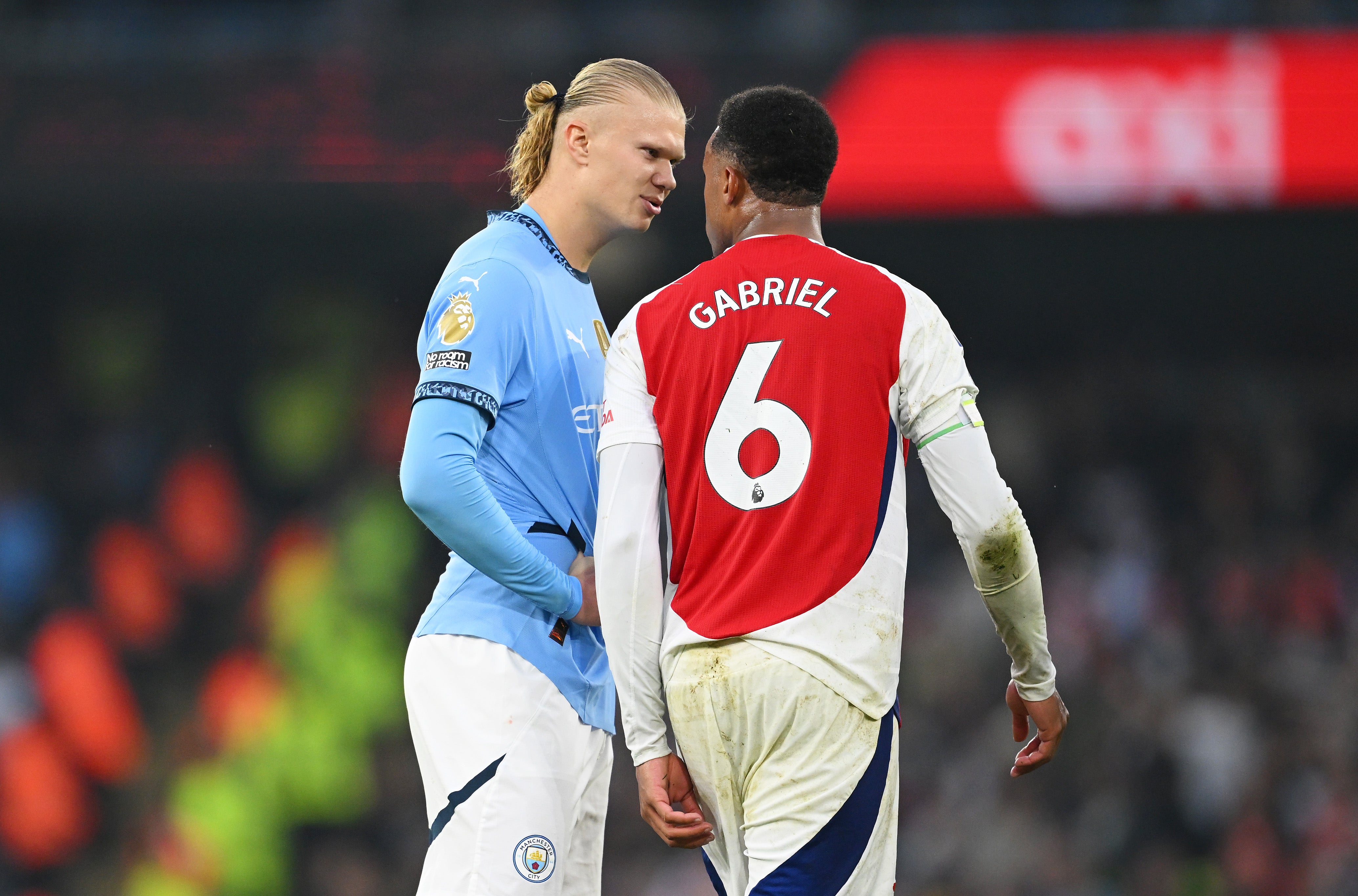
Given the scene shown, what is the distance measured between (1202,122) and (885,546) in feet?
22.3

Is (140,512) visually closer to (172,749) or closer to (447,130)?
(172,749)

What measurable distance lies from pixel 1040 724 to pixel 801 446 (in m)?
0.75

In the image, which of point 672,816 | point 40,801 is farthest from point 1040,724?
point 40,801

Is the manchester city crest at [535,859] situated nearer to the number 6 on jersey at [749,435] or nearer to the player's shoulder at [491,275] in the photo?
the number 6 on jersey at [749,435]

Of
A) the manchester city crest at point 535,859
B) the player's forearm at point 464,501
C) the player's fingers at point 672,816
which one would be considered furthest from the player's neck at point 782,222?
the manchester city crest at point 535,859

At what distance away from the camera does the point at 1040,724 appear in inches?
114

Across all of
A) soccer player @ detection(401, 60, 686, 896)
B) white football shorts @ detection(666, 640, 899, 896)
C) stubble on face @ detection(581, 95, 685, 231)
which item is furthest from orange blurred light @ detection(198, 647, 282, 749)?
white football shorts @ detection(666, 640, 899, 896)

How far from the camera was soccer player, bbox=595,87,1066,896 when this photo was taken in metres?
2.64

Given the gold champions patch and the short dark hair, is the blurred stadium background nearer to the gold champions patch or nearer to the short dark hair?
the gold champions patch

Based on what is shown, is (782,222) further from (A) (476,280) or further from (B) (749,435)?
(A) (476,280)

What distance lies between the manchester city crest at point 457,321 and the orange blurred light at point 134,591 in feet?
27.5

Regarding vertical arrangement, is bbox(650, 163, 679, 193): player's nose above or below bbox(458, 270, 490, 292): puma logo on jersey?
above

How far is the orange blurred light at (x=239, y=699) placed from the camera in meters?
10.1

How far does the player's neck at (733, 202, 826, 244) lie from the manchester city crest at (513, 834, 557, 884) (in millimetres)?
1203
